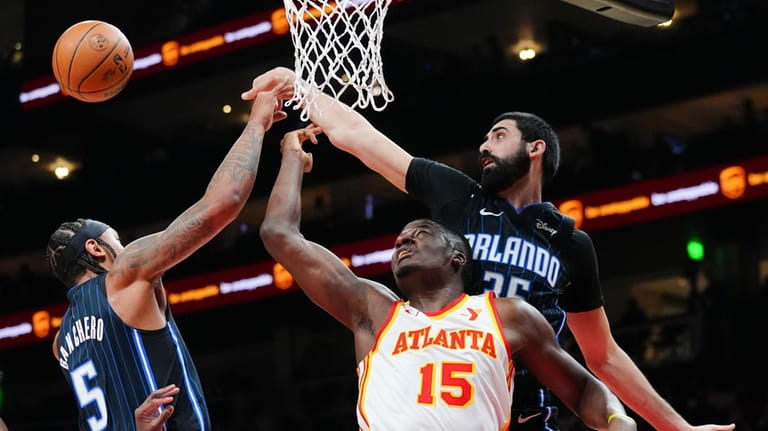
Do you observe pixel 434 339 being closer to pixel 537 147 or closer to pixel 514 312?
pixel 514 312

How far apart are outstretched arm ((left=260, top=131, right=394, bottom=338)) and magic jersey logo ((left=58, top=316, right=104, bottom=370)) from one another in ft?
2.15

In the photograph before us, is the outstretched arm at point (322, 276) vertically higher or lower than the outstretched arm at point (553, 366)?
higher

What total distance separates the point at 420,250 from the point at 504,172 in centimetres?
53

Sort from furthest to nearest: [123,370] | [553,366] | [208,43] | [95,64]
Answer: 1. [208,43]
2. [95,64]
3. [123,370]
4. [553,366]

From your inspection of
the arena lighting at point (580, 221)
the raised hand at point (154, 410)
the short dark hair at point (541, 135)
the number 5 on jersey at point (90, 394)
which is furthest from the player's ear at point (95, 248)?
the arena lighting at point (580, 221)

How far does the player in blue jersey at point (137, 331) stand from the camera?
4.23m

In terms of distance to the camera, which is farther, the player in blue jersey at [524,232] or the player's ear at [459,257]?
the player in blue jersey at [524,232]

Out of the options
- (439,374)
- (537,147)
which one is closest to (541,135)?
(537,147)

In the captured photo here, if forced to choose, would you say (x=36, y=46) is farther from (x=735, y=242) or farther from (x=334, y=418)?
(x=735, y=242)

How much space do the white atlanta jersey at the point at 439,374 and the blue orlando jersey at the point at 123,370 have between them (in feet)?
2.10

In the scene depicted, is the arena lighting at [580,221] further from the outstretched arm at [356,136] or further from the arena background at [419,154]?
the outstretched arm at [356,136]

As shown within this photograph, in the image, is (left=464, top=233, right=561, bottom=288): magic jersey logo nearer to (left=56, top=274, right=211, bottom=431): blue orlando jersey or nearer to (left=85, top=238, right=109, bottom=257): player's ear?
(left=56, top=274, right=211, bottom=431): blue orlando jersey

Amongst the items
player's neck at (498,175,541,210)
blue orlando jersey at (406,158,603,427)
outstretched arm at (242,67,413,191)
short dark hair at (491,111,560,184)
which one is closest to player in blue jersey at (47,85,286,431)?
outstretched arm at (242,67,413,191)

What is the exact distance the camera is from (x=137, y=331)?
167 inches
